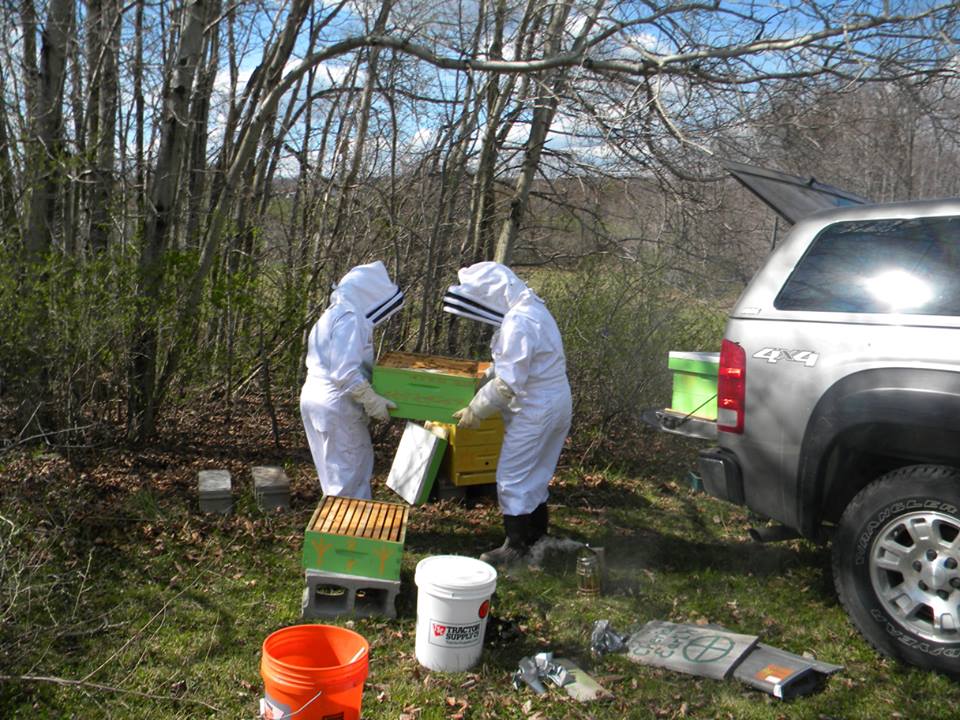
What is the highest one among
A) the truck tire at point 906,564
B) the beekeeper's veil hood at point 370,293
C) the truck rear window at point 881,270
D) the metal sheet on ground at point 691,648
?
the truck rear window at point 881,270

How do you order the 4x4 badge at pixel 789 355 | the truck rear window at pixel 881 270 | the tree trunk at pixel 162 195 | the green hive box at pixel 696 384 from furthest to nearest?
the tree trunk at pixel 162 195 < the green hive box at pixel 696 384 < the 4x4 badge at pixel 789 355 < the truck rear window at pixel 881 270

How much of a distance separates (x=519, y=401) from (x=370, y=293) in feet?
4.13

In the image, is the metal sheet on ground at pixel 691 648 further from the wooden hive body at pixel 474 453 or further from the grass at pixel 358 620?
the wooden hive body at pixel 474 453

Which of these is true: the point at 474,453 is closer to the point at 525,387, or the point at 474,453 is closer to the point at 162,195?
the point at 525,387

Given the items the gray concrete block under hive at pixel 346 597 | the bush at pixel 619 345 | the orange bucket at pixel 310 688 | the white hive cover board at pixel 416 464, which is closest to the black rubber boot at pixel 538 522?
the white hive cover board at pixel 416 464

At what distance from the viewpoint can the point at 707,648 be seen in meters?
4.15

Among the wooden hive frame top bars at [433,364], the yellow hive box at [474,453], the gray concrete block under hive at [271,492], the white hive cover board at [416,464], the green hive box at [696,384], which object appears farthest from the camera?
the yellow hive box at [474,453]

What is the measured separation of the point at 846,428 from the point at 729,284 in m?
5.70

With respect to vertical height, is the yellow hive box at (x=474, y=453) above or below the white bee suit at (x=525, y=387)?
below

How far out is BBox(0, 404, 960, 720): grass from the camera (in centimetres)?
368

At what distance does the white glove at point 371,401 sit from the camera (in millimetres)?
5371

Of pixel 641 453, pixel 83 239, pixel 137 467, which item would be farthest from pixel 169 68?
pixel 641 453

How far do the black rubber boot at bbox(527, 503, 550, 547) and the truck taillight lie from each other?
1.51 m

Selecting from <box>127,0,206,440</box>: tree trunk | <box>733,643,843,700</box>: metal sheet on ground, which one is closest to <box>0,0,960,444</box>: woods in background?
<box>127,0,206,440</box>: tree trunk
